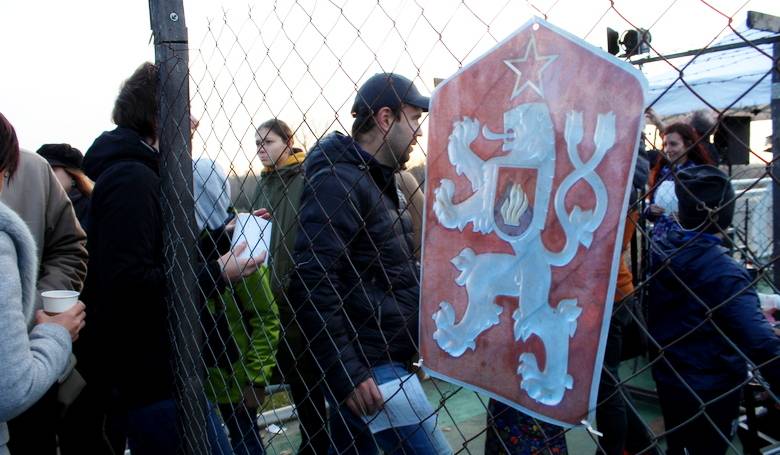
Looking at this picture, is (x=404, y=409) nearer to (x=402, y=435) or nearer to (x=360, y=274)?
(x=402, y=435)

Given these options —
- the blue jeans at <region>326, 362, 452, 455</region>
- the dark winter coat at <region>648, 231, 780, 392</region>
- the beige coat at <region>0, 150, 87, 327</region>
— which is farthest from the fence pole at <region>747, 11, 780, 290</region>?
the beige coat at <region>0, 150, 87, 327</region>

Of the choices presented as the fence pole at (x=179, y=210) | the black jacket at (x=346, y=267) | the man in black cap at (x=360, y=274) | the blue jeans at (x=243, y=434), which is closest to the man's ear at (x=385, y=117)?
the man in black cap at (x=360, y=274)

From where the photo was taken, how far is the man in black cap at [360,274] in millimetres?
1777

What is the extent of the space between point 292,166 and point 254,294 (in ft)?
3.70

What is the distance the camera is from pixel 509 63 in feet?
3.53

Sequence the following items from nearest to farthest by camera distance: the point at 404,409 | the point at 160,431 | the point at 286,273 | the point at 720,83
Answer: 1. the point at 404,409
2. the point at 160,431
3. the point at 286,273
4. the point at 720,83

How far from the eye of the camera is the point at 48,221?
244cm

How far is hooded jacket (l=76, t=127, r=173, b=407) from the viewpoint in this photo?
6.33 ft

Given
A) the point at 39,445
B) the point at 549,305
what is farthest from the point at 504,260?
the point at 39,445

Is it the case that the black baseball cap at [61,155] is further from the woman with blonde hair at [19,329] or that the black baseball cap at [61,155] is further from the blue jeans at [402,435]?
the blue jeans at [402,435]

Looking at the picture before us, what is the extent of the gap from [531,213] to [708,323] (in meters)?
1.75

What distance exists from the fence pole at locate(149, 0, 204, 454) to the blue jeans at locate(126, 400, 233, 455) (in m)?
0.04

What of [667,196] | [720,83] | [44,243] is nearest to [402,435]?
[44,243]

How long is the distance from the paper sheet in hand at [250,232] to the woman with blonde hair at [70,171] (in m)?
1.58
